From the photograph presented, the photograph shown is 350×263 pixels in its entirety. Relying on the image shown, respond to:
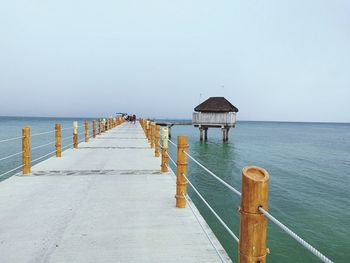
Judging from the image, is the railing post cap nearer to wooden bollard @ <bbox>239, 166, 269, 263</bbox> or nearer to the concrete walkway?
wooden bollard @ <bbox>239, 166, 269, 263</bbox>

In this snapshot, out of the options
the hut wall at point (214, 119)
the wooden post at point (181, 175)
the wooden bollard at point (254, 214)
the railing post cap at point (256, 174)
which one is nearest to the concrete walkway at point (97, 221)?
the wooden post at point (181, 175)

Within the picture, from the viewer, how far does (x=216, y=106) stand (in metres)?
39.9

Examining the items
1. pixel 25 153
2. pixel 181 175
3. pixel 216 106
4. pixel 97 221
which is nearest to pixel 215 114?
pixel 216 106

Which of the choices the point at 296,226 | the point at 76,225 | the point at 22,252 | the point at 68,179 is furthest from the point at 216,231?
the point at 22,252

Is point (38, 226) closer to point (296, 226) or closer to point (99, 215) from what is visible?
point (99, 215)

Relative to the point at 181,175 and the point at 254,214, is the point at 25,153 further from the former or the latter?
the point at 254,214

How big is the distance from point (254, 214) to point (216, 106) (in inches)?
1512

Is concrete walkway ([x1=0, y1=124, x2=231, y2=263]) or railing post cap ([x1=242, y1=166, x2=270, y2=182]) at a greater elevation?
railing post cap ([x1=242, y1=166, x2=270, y2=182])

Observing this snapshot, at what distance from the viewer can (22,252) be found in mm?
3361

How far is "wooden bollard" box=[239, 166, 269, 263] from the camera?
206cm

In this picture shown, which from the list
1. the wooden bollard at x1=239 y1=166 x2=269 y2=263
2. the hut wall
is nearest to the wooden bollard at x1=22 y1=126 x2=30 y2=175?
the wooden bollard at x1=239 y1=166 x2=269 y2=263

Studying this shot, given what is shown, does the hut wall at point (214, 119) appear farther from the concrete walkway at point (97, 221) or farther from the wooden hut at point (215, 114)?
the concrete walkway at point (97, 221)

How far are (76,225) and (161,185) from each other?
2.64 m

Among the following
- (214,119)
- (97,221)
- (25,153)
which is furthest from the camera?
(214,119)
